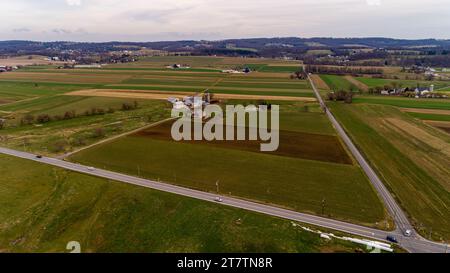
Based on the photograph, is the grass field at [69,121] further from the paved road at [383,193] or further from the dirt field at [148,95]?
the paved road at [383,193]

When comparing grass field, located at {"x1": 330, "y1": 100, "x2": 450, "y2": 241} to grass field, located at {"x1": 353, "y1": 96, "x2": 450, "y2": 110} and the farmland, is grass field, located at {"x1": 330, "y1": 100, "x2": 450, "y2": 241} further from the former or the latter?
the farmland

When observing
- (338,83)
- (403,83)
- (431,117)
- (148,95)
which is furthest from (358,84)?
(148,95)

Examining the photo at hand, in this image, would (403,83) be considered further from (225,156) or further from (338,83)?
(225,156)

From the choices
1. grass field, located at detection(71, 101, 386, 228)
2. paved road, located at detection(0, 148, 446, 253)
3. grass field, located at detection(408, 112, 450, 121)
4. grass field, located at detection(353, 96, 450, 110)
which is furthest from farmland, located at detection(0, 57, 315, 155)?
grass field, located at detection(408, 112, 450, 121)

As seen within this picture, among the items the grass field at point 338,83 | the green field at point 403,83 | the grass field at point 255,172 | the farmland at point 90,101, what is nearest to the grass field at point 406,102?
the grass field at point 338,83
